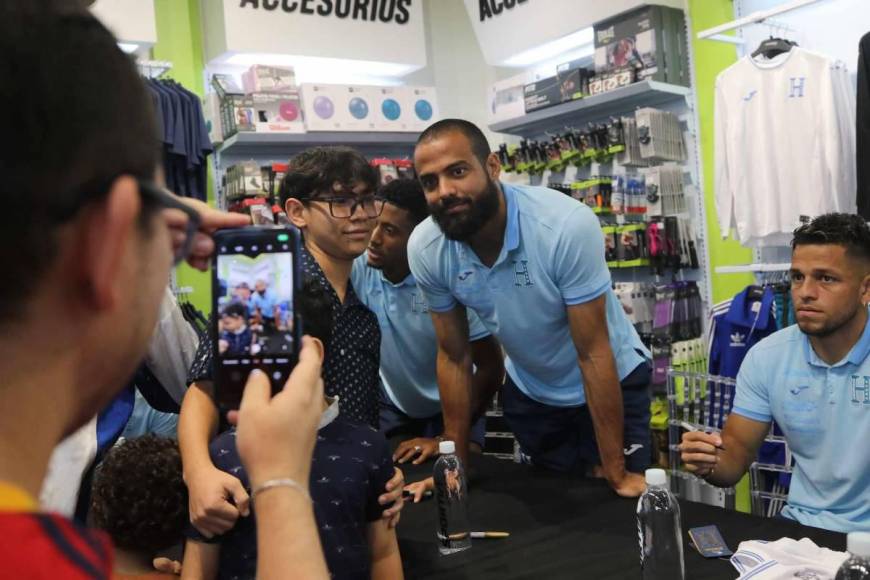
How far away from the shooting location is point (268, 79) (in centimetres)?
A: 526

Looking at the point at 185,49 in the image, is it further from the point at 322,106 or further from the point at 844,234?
the point at 844,234

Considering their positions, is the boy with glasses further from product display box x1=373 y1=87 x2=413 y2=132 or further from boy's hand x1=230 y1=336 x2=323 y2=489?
product display box x1=373 y1=87 x2=413 y2=132

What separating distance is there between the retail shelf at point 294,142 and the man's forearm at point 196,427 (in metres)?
3.66

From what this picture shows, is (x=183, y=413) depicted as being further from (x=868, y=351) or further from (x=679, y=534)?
(x=868, y=351)

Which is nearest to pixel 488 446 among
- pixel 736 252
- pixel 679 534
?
pixel 679 534

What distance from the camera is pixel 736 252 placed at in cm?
470

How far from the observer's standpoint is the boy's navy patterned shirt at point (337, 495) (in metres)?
1.54

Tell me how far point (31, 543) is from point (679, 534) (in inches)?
57.8

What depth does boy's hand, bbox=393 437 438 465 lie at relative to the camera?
2.69 metres

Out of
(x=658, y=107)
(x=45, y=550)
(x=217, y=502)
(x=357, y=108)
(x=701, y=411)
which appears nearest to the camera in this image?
(x=45, y=550)

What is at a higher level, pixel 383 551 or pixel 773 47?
pixel 773 47

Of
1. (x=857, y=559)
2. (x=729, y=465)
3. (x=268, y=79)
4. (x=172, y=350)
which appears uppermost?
(x=268, y=79)

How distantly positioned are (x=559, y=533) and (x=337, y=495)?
25.2 inches

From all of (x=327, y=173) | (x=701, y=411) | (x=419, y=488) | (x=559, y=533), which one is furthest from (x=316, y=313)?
(x=701, y=411)
